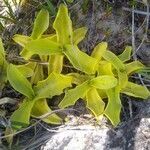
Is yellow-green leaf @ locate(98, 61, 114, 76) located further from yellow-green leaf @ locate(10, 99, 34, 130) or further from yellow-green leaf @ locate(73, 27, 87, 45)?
yellow-green leaf @ locate(10, 99, 34, 130)

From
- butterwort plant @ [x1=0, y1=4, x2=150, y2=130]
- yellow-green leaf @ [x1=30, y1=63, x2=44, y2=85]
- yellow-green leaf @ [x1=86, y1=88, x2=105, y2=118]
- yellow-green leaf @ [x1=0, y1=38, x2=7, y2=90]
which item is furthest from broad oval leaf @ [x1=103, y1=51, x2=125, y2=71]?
yellow-green leaf @ [x1=0, y1=38, x2=7, y2=90]

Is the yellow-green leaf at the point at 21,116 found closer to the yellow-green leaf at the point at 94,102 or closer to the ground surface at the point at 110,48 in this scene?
the ground surface at the point at 110,48

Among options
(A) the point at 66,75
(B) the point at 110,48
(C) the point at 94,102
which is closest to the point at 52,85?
(A) the point at 66,75

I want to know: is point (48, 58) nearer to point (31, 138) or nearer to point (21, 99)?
point (21, 99)

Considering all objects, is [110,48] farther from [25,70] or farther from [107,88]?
[25,70]

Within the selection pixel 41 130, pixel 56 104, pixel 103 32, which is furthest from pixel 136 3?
→ pixel 41 130

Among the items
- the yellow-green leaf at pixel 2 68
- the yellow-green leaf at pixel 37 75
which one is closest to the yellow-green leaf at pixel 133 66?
the yellow-green leaf at pixel 37 75
